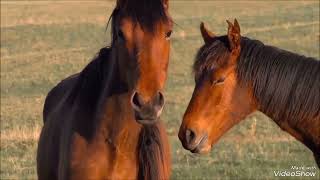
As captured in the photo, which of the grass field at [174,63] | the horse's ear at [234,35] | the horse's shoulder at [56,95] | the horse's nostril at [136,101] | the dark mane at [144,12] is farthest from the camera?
the grass field at [174,63]

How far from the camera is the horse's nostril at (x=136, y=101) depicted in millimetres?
4754

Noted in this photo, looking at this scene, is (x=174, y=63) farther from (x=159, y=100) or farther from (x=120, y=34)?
(x=159, y=100)

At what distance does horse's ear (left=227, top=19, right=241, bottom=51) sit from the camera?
5137 mm

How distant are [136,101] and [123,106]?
0.52 meters

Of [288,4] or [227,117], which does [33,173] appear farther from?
[288,4]

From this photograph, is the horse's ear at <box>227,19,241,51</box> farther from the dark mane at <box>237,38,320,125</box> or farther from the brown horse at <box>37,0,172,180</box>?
the brown horse at <box>37,0,172,180</box>

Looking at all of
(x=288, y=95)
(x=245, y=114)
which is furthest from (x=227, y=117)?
(x=288, y=95)

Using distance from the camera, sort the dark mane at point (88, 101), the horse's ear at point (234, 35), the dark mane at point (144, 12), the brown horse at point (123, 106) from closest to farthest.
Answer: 1. the brown horse at point (123, 106)
2. the dark mane at point (144, 12)
3. the horse's ear at point (234, 35)
4. the dark mane at point (88, 101)

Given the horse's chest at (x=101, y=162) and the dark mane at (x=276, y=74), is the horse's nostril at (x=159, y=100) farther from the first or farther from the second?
the horse's chest at (x=101, y=162)

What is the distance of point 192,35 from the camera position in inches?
1313

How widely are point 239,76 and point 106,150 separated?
116 centimetres

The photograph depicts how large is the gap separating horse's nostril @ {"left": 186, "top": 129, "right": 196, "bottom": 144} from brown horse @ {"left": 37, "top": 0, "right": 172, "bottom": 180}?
38 cm

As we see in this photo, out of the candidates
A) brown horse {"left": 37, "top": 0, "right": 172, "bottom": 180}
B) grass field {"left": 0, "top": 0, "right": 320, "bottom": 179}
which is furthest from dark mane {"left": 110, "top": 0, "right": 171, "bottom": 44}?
grass field {"left": 0, "top": 0, "right": 320, "bottom": 179}

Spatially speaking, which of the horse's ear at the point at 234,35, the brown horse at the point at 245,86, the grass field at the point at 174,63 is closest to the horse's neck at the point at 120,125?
the brown horse at the point at 245,86
